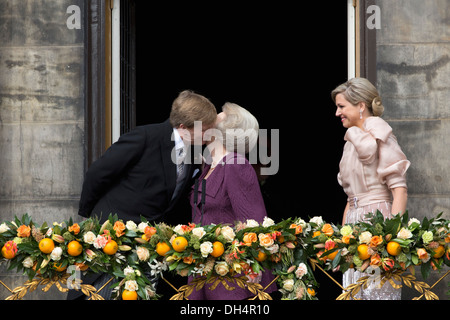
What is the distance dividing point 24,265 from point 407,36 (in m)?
4.00

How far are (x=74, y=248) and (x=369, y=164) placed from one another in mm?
2176

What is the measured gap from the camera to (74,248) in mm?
4562

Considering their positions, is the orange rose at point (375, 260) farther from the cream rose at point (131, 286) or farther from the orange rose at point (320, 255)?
the cream rose at point (131, 286)

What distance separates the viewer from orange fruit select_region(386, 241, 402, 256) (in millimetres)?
4523

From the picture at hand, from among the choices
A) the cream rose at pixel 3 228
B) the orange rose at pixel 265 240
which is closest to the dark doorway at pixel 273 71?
the cream rose at pixel 3 228

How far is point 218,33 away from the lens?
12.3 metres

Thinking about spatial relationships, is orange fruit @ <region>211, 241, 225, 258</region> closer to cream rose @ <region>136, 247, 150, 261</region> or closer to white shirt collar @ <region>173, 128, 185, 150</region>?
cream rose @ <region>136, 247, 150, 261</region>

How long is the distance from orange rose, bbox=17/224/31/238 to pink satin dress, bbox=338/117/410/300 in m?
2.22

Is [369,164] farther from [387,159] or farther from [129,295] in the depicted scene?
[129,295]

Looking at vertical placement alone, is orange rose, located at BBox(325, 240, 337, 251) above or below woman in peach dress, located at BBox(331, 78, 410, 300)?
below

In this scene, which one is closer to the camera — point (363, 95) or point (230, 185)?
point (230, 185)

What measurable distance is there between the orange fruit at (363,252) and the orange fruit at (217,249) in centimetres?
76

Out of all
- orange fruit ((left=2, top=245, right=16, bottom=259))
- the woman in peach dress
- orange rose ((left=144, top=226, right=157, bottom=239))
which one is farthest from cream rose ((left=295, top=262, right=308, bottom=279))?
orange fruit ((left=2, top=245, right=16, bottom=259))

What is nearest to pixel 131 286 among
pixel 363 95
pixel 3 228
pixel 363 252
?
pixel 3 228
